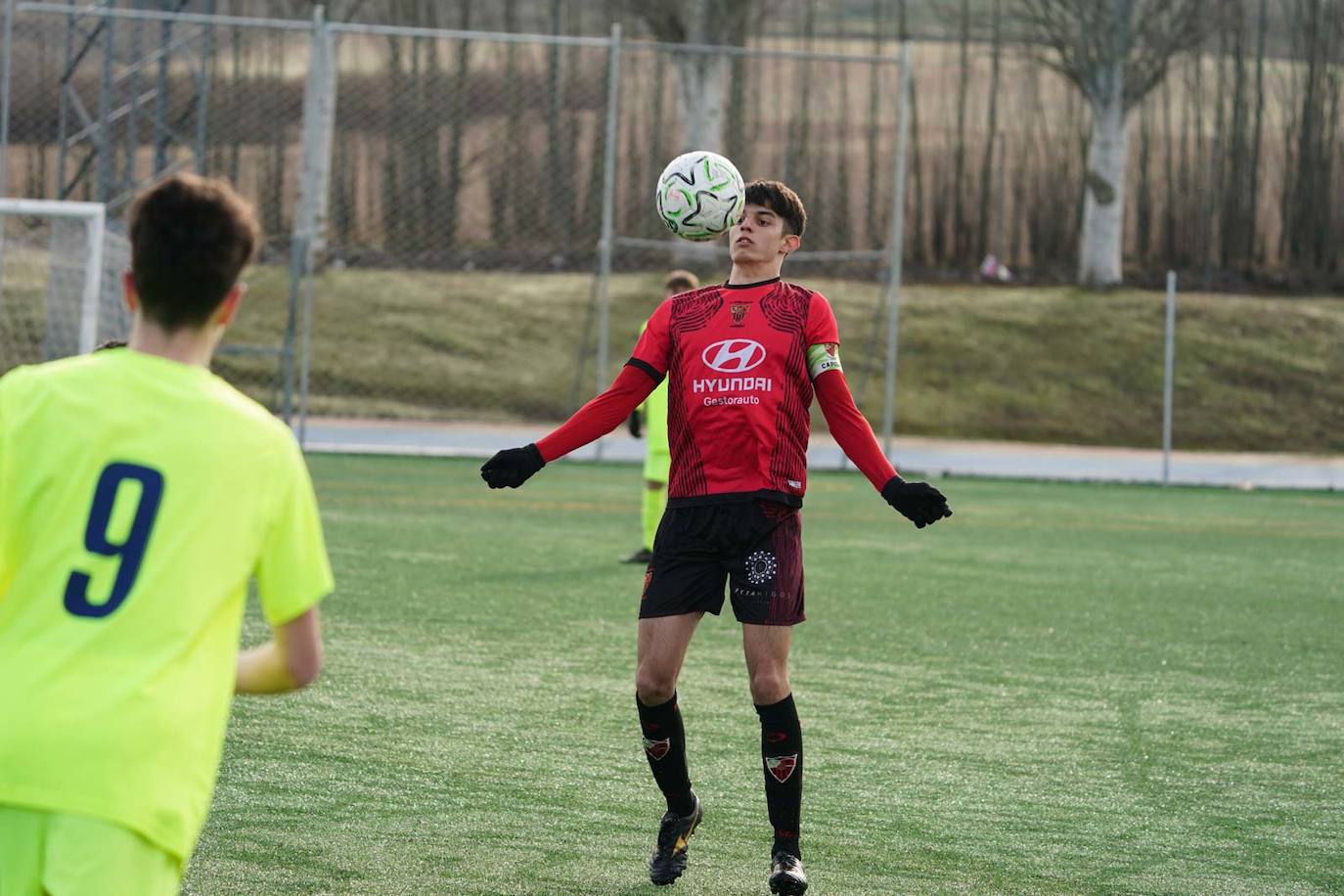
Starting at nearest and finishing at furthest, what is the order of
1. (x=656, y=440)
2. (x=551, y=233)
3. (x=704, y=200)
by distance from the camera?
(x=704, y=200)
(x=656, y=440)
(x=551, y=233)

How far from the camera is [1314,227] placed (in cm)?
3453

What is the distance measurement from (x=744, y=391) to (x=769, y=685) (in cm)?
73

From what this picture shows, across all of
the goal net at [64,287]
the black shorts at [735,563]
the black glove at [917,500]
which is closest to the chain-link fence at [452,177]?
the goal net at [64,287]

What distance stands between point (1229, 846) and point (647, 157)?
27020mm

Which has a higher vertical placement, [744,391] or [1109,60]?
[1109,60]

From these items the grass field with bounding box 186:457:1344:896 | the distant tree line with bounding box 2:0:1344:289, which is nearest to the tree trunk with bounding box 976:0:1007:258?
the distant tree line with bounding box 2:0:1344:289

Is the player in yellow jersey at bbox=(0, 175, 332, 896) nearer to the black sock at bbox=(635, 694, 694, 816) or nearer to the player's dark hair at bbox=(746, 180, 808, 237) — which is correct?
the black sock at bbox=(635, 694, 694, 816)

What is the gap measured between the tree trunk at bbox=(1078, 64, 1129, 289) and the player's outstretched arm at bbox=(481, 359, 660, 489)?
26515 millimetres

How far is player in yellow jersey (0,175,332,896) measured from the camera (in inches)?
85.6

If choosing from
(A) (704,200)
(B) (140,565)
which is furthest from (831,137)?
(B) (140,565)

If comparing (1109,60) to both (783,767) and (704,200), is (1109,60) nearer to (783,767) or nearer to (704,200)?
(704,200)

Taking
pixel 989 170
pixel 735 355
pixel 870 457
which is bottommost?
pixel 870 457

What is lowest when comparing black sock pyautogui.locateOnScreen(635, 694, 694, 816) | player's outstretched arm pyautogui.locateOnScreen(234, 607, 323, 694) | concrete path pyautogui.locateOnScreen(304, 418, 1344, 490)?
concrete path pyautogui.locateOnScreen(304, 418, 1344, 490)

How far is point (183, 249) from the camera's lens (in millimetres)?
2295
